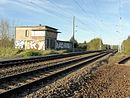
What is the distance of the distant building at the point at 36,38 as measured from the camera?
36.6m

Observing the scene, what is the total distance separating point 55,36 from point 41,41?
742cm

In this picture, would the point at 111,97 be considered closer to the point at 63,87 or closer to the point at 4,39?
the point at 63,87

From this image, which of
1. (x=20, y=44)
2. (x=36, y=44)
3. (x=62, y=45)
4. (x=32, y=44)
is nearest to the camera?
(x=36, y=44)

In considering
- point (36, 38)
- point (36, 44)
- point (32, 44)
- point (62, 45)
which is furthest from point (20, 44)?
point (62, 45)

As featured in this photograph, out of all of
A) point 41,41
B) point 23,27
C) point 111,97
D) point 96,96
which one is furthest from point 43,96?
point 23,27

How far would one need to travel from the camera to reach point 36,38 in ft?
127

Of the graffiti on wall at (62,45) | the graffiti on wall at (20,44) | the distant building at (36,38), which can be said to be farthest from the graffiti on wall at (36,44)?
the graffiti on wall at (62,45)

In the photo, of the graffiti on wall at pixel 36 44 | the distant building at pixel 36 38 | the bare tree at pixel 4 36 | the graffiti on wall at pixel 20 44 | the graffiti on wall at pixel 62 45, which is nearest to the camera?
the bare tree at pixel 4 36

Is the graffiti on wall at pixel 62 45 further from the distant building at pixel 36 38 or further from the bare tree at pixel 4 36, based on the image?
the bare tree at pixel 4 36

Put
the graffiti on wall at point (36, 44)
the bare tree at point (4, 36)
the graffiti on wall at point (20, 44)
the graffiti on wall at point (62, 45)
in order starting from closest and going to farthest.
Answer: the bare tree at point (4, 36)
the graffiti on wall at point (36, 44)
the graffiti on wall at point (20, 44)
the graffiti on wall at point (62, 45)

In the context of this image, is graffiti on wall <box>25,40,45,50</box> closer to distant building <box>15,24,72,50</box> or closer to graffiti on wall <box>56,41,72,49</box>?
distant building <box>15,24,72,50</box>

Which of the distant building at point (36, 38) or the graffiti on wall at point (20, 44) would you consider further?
the graffiti on wall at point (20, 44)

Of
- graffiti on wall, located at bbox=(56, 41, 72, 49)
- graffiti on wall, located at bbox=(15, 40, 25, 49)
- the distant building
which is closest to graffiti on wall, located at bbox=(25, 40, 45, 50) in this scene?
the distant building

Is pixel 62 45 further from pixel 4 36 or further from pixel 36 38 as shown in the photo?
pixel 4 36
